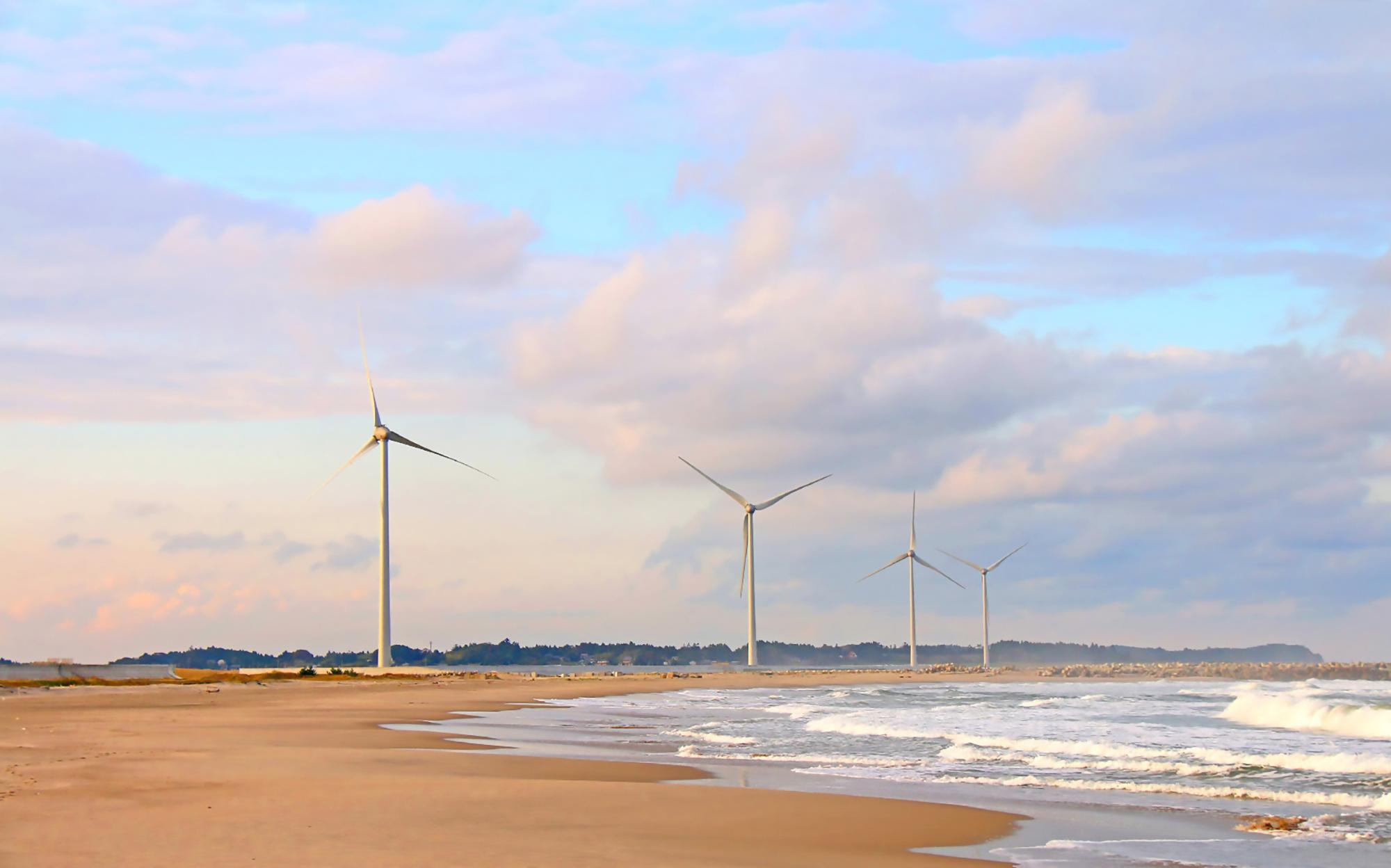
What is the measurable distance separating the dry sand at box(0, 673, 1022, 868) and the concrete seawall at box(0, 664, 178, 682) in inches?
1918

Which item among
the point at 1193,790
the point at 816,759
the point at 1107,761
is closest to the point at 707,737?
the point at 816,759

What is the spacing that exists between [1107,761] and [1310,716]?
1769 centimetres

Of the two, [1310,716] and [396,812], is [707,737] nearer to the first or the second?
[396,812]

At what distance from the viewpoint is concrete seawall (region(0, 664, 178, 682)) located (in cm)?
7356

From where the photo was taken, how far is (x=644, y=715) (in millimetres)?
45719

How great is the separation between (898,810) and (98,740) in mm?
19663

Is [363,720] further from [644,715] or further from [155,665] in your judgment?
[155,665]

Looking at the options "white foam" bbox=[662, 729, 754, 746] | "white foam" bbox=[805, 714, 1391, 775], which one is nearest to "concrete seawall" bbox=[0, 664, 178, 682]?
"white foam" bbox=[662, 729, 754, 746]

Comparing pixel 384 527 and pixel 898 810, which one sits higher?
pixel 384 527

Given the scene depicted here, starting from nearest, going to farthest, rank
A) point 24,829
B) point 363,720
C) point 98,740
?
point 24,829, point 98,740, point 363,720

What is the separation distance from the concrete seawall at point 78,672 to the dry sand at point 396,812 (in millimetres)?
48726

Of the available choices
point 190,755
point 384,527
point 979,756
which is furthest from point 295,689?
point 979,756

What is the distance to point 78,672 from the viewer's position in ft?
257

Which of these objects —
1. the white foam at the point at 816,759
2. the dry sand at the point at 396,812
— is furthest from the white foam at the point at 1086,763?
the dry sand at the point at 396,812
